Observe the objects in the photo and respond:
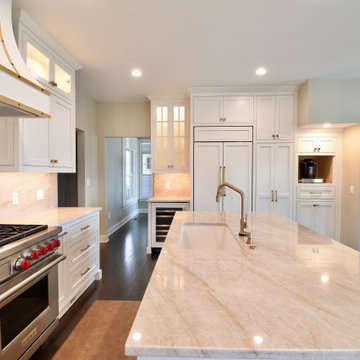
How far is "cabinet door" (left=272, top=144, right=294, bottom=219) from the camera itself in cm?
389

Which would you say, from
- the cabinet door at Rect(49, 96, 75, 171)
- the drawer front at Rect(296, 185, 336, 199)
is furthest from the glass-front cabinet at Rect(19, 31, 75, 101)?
the drawer front at Rect(296, 185, 336, 199)

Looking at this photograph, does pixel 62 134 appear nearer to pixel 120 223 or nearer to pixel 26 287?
pixel 26 287

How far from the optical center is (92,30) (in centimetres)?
237

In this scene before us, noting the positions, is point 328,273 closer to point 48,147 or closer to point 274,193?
point 48,147

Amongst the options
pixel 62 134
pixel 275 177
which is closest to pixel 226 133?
pixel 275 177

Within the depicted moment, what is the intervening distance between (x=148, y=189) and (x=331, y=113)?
5728 millimetres

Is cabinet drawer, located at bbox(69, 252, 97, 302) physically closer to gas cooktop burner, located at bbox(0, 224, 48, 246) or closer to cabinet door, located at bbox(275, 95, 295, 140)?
gas cooktop burner, located at bbox(0, 224, 48, 246)

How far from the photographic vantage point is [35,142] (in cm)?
226

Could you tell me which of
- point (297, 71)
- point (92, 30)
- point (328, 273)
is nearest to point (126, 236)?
point (92, 30)

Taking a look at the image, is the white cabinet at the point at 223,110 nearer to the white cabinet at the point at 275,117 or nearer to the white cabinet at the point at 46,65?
the white cabinet at the point at 275,117

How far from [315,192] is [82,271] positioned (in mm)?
3505

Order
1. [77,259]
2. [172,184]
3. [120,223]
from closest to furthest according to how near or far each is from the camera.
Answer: [77,259] < [172,184] < [120,223]

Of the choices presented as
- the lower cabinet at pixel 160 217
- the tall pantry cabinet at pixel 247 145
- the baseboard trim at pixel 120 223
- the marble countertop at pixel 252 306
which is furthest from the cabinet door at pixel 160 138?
the marble countertop at pixel 252 306

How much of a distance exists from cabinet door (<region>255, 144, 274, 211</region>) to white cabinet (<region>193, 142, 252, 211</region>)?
0.13 meters
